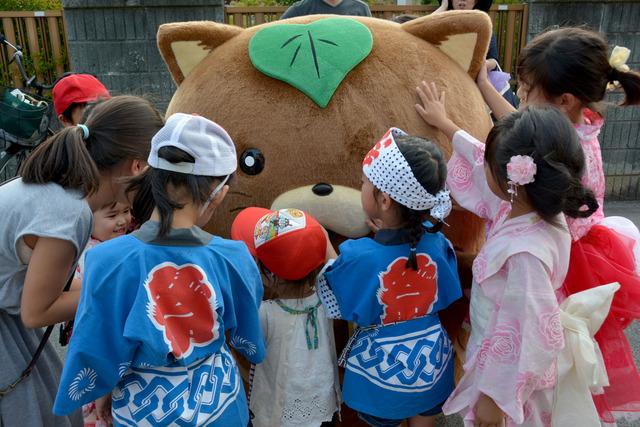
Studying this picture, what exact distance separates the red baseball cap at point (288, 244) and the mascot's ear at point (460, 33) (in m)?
0.92

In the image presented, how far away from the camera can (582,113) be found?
194 centimetres

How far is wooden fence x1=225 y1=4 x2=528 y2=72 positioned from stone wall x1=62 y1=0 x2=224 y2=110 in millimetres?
556

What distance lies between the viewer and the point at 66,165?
1559 millimetres

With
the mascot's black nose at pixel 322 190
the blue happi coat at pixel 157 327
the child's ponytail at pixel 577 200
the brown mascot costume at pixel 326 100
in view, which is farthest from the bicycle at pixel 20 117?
the child's ponytail at pixel 577 200

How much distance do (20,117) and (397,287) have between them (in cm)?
453

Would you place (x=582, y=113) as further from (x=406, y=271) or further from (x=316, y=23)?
(x=316, y=23)

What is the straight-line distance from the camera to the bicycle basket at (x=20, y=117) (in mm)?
5004

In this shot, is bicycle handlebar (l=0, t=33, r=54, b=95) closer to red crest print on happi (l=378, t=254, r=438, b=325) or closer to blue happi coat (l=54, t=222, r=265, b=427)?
blue happi coat (l=54, t=222, r=265, b=427)

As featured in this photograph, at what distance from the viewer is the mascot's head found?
1.99 m

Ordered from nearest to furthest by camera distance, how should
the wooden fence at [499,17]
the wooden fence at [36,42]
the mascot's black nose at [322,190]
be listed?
1. the mascot's black nose at [322,190]
2. the wooden fence at [499,17]
3. the wooden fence at [36,42]

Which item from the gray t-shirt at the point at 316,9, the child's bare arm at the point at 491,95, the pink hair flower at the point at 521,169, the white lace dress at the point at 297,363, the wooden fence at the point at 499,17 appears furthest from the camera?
the wooden fence at the point at 499,17

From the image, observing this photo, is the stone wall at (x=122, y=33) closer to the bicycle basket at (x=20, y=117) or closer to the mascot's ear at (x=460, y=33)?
the bicycle basket at (x=20, y=117)

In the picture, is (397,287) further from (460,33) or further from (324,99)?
(460,33)

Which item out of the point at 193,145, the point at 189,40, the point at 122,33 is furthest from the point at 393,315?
the point at 122,33
